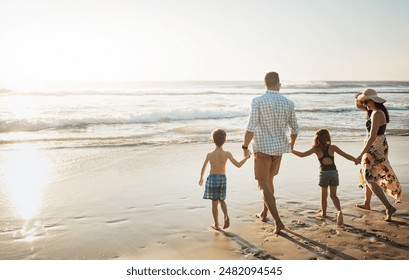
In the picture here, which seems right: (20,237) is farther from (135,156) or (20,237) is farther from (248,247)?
(135,156)

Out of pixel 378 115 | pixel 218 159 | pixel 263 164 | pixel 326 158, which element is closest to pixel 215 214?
pixel 218 159

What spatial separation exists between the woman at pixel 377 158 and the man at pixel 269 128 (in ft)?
3.43

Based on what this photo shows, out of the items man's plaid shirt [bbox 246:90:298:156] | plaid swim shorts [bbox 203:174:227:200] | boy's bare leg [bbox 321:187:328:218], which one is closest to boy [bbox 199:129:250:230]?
plaid swim shorts [bbox 203:174:227:200]

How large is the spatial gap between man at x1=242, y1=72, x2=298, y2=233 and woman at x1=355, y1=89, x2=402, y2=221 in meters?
1.04

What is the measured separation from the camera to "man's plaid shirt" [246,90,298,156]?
166 inches

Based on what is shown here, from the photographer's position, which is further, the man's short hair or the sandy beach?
the man's short hair

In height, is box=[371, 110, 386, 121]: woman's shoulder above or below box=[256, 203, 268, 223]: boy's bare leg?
above

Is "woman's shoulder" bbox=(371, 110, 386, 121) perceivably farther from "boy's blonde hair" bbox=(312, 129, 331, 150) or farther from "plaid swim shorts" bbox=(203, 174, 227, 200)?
"plaid swim shorts" bbox=(203, 174, 227, 200)

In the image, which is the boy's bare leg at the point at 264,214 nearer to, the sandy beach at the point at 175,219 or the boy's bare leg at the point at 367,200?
the sandy beach at the point at 175,219

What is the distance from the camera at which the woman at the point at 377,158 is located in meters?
4.62

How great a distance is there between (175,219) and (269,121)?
5.37 feet

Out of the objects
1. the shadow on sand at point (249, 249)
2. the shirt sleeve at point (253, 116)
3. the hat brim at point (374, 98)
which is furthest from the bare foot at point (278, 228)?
the hat brim at point (374, 98)
